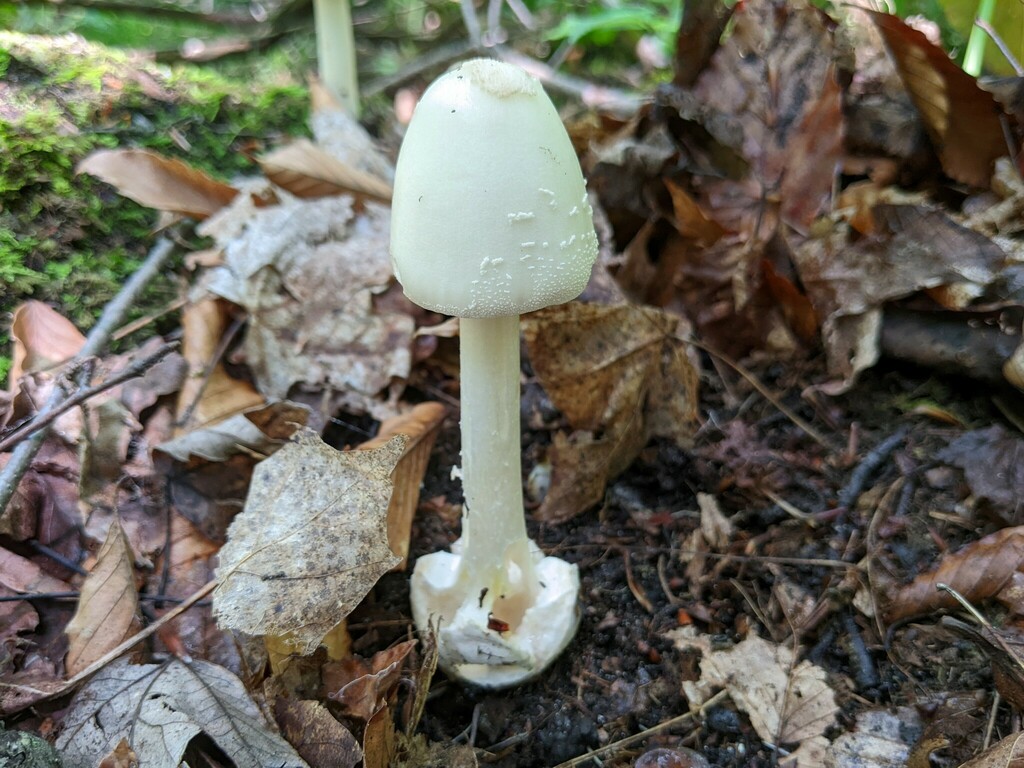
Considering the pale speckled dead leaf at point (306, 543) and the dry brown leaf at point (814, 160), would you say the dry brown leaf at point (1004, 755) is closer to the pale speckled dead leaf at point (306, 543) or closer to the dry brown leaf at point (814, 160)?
the pale speckled dead leaf at point (306, 543)

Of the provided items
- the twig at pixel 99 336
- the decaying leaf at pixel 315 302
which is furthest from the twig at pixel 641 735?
the twig at pixel 99 336

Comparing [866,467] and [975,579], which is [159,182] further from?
[975,579]

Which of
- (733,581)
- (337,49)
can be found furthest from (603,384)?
(337,49)

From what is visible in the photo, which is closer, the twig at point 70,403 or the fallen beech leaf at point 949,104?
the twig at point 70,403

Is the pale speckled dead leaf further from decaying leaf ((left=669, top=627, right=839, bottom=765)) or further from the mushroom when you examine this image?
decaying leaf ((left=669, top=627, right=839, bottom=765))

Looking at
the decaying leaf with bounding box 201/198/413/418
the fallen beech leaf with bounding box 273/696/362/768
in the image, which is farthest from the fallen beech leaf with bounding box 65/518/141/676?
the decaying leaf with bounding box 201/198/413/418

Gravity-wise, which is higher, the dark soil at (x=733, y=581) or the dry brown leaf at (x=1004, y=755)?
the dry brown leaf at (x=1004, y=755)

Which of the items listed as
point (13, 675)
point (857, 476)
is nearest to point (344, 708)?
point (13, 675)
